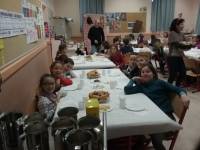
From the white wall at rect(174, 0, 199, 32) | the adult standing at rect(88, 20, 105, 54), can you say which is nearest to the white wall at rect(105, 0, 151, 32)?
the white wall at rect(174, 0, 199, 32)

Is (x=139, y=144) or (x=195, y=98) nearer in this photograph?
(x=139, y=144)

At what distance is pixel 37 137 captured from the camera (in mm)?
937

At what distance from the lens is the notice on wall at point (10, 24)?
1.46 m

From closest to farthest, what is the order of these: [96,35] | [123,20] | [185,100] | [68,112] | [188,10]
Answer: [68,112] < [185,100] < [96,35] < [123,20] < [188,10]

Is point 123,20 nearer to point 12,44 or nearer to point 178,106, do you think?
point 178,106

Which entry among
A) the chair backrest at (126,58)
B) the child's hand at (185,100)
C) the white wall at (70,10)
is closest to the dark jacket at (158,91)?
the child's hand at (185,100)

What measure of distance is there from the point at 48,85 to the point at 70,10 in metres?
6.39

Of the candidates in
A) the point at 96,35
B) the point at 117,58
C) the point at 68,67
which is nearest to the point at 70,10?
the point at 96,35

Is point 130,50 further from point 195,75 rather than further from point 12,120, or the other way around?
point 12,120

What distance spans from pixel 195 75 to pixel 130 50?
150 cm

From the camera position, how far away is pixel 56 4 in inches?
315

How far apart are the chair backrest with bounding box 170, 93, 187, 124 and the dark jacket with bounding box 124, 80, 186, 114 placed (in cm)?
5

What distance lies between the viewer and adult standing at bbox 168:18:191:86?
149 inches

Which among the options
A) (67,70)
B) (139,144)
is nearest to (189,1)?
(67,70)
